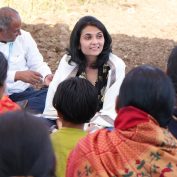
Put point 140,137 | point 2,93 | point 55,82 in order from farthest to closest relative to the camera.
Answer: point 55,82 < point 2,93 < point 140,137

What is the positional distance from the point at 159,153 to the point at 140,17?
6.39m

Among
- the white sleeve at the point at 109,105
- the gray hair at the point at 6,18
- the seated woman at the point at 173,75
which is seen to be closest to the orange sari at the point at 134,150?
the seated woman at the point at 173,75

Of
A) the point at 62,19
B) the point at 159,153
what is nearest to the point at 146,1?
the point at 62,19

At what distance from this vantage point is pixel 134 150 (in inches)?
85.2

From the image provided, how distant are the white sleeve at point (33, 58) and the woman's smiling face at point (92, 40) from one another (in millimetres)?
637

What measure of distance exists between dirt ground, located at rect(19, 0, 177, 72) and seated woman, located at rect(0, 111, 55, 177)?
5.18 metres

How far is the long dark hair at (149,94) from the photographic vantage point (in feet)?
7.09

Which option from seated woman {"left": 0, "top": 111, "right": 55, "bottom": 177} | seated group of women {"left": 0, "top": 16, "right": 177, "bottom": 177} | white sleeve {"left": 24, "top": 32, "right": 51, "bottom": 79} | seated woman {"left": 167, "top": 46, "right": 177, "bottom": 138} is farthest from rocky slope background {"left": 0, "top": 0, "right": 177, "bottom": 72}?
seated woman {"left": 0, "top": 111, "right": 55, "bottom": 177}

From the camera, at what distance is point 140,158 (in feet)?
7.14

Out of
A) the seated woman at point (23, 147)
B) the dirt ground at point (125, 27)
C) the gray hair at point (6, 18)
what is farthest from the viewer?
the dirt ground at point (125, 27)

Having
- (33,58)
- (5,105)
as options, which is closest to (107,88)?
(33,58)

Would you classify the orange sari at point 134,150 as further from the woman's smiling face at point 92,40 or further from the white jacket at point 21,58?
the white jacket at point 21,58

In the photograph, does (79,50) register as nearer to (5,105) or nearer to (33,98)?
(33,98)

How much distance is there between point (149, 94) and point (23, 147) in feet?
2.56
